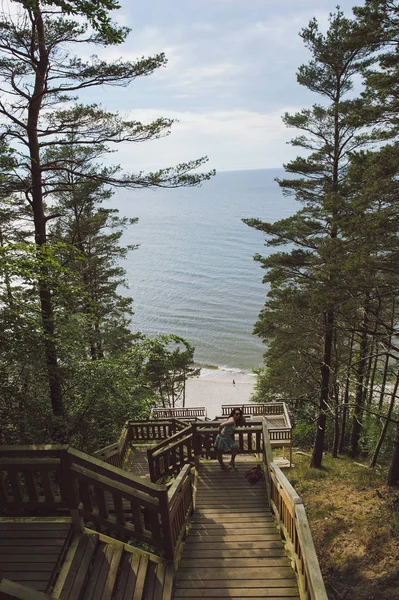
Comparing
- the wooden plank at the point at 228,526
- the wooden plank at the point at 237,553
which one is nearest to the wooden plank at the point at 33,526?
the wooden plank at the point at 237,553

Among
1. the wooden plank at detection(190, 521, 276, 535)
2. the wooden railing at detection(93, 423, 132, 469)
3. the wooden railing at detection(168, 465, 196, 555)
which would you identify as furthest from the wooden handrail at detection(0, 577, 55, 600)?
the wooden railing at detection(93, 423, 132, 469)

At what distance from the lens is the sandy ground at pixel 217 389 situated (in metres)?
31.1

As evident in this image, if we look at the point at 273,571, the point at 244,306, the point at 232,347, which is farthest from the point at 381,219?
the point at 244,306

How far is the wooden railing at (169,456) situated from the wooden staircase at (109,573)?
2754 mm

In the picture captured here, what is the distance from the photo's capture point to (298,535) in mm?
4262

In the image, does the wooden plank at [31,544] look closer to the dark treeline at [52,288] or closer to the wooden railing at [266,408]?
the dark treeline at [52,288]

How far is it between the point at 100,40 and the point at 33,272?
4941 millimetres

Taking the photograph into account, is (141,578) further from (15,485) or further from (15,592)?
(15,592)

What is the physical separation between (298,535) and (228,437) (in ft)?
12.3

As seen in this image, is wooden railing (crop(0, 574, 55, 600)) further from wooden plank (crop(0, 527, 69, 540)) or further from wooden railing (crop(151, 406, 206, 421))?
wooden railing (crop(151, 406, 206, 421))

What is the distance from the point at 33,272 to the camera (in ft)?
→ 23.3

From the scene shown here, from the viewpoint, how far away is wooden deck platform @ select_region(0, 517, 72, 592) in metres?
3.73

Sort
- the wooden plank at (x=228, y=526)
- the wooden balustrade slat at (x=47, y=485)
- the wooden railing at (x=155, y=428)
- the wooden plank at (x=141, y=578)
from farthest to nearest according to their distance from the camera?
the wooden railing at (x=155, y=428) → the wooden plank at (x=228, y=526) → the wooden balustrade slat at (x=47, y=485) → the wooden plank at (x=141, y=578)

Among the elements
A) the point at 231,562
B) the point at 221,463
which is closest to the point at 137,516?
the point at 231,562
